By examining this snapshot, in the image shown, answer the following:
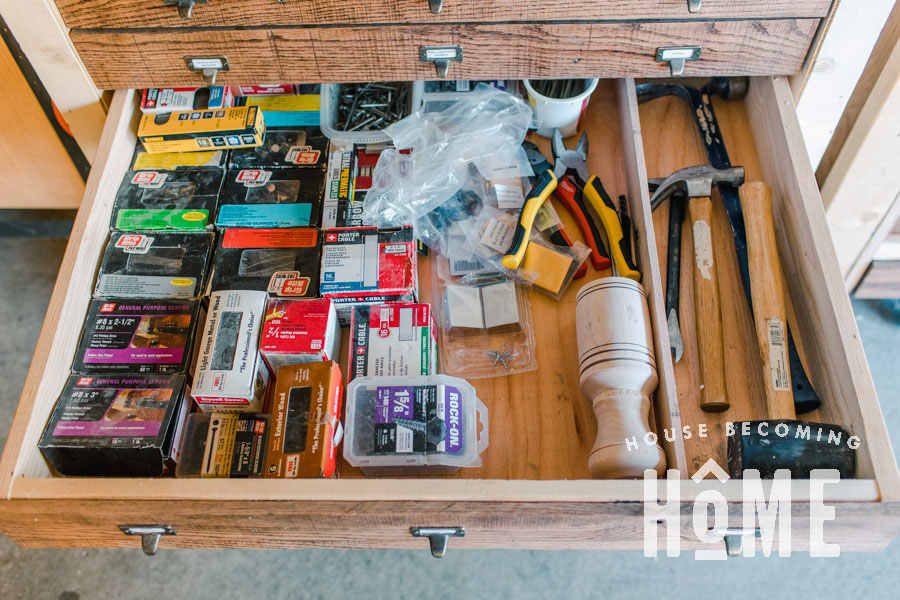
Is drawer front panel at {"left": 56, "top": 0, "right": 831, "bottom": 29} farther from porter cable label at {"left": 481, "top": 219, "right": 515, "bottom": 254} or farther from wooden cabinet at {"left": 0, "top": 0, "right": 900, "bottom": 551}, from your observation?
porter cable label at {"left": 481, "top": 219, "right": 515, "bottom": 254}

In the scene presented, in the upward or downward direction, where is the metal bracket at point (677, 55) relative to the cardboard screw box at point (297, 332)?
upward

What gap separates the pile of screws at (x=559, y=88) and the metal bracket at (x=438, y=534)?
872mm

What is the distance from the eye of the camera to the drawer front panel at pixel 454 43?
114 centimetres

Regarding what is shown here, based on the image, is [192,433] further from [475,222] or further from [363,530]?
[475,222]

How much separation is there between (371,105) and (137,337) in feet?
2.20

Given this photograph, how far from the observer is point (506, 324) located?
122 centimetres

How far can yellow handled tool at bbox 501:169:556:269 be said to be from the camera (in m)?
1.22

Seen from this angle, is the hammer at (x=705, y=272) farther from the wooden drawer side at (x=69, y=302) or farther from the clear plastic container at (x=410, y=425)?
the wooden drawer side at (x=69, y=302)

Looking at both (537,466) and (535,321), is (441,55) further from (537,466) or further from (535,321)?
(537,466)

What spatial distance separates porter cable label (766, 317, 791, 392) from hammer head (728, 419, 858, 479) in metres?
0.09

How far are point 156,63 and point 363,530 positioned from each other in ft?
2.77

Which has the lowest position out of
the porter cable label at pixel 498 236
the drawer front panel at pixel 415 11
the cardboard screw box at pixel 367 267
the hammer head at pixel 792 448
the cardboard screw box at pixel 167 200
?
the hammer head at pixel 792 448

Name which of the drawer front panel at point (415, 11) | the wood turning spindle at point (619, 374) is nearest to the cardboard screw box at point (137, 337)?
the drawer front panel at point (415, 11)

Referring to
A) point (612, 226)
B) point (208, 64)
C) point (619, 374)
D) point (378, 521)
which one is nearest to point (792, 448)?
point (619, 374)
